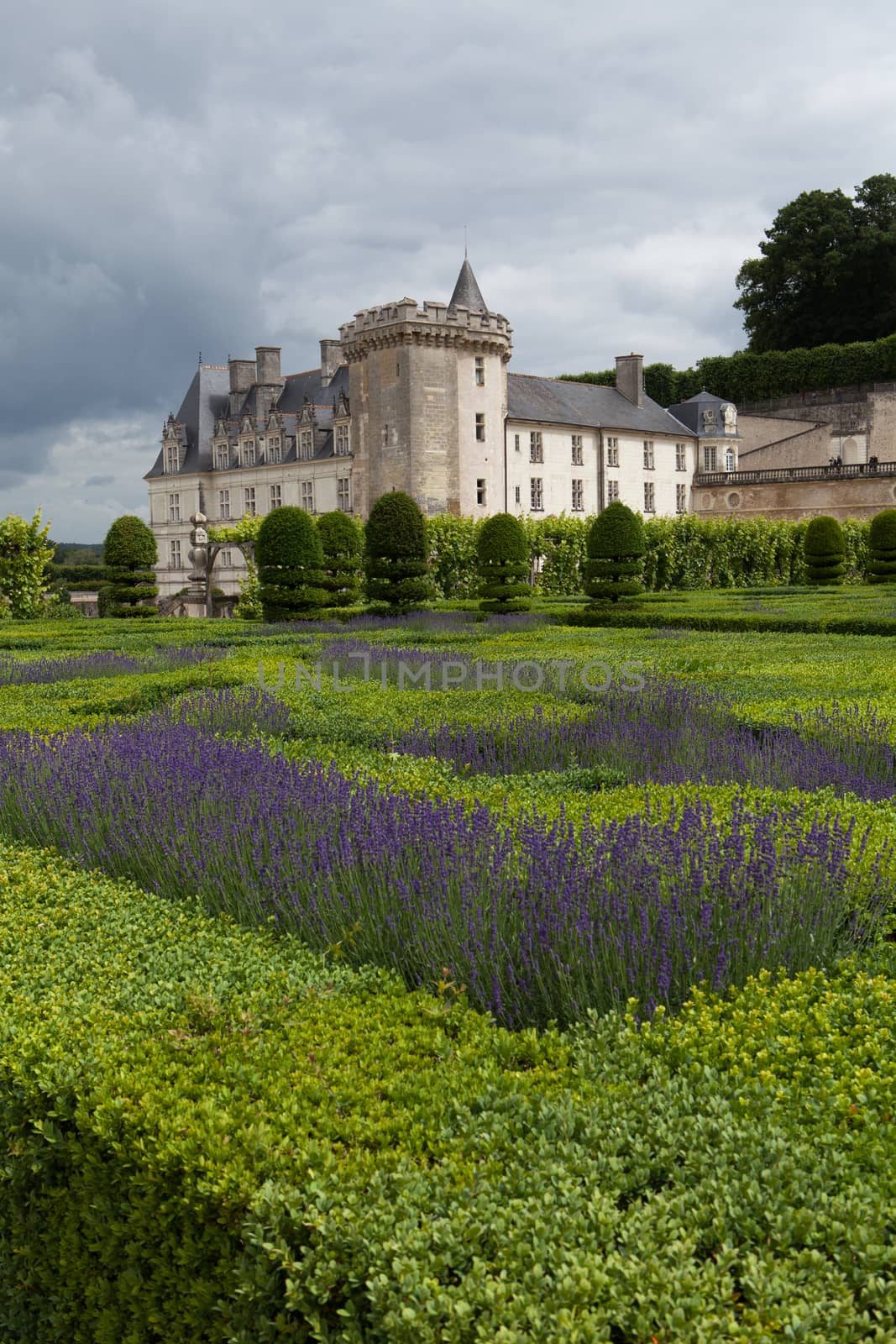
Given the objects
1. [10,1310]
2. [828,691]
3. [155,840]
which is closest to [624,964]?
[10,1310]

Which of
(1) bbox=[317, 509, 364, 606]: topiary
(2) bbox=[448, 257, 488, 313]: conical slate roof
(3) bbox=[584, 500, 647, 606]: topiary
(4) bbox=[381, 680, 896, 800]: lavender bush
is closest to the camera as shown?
(4) bbox=[381, 680, 896, 800]: lavender bush

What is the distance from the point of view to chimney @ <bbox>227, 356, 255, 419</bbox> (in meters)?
55.6

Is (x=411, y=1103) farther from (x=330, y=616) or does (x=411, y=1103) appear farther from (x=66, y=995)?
(x=330, y=616)

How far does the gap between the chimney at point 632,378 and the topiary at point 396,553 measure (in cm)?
3150

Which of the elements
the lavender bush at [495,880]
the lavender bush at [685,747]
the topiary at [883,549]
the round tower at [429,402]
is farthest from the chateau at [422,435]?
the lavender bush at [495,880]

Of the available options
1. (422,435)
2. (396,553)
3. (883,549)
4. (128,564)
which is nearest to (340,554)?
(396,553)

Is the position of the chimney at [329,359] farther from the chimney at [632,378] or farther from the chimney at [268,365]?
the chimney at [632,378]

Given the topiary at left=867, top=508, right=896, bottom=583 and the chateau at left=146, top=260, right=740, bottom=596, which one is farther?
the chateau at left=146, top=260, right=740, bottom=596

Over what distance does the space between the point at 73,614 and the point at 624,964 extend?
84.3 feet

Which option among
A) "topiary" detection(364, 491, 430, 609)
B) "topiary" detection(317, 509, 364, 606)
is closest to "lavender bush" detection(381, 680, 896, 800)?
"topiary" detection(364, 491, 430, 609)

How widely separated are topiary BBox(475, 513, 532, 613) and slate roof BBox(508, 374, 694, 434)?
21.9 metres

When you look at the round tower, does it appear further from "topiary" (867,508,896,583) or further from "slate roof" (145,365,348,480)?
"topiary" (867,508,896,583)

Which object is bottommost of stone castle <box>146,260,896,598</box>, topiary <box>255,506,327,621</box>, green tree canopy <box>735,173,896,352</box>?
topiary <box>255,506,327,621</box>

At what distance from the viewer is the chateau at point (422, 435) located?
135 ft
